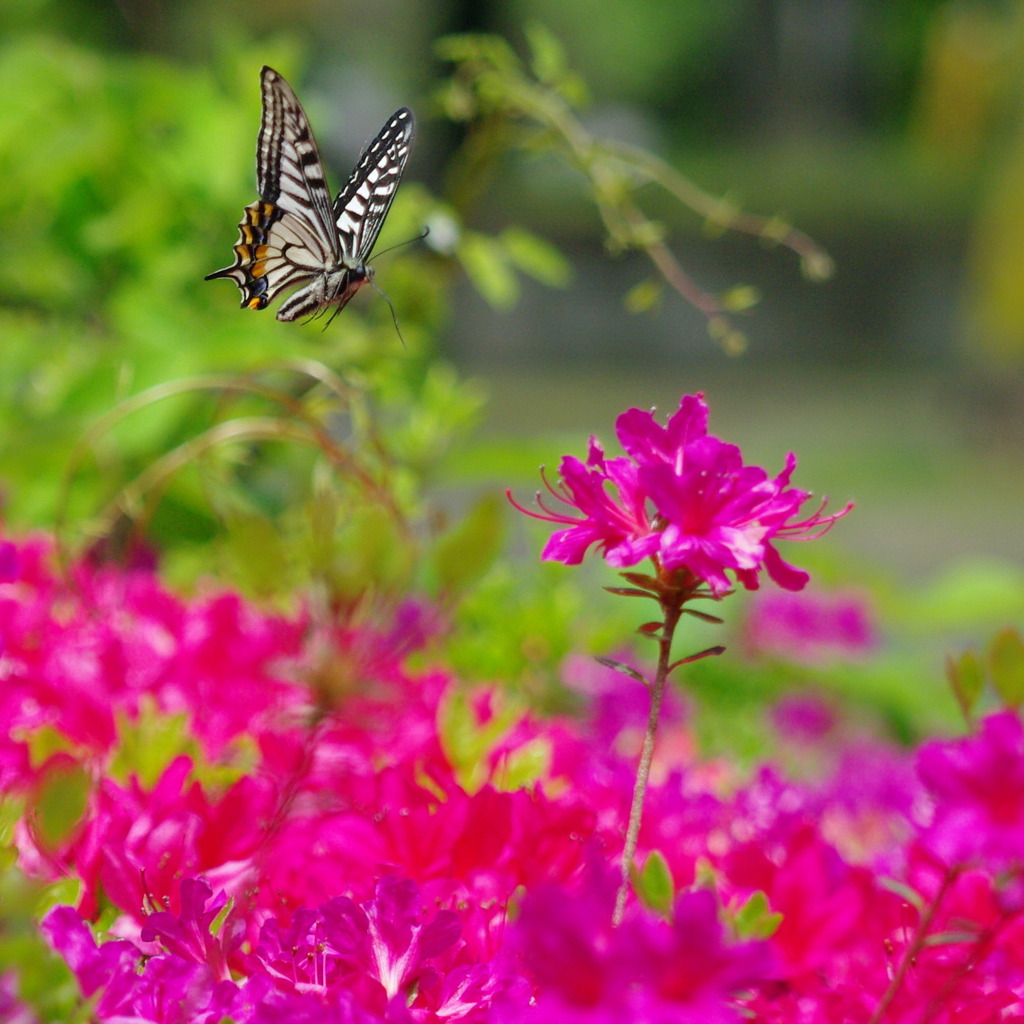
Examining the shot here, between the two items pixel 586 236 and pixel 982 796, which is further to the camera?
pixel 586 236

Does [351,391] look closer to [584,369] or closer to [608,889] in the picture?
[608,889]

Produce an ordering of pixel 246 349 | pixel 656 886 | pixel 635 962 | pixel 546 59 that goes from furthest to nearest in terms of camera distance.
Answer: pixel 246 349 < pixel 546 59 < pixel 656 886 < pixel 635 962

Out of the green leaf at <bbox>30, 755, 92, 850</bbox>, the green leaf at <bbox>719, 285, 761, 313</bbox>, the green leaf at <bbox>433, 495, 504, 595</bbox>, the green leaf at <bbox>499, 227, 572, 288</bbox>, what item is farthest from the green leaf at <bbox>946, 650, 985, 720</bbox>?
the green leaf at <bbox>499, 227, 572, 288</bbox>

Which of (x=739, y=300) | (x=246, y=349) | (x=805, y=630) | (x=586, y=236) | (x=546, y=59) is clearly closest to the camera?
(x=739, y=300)

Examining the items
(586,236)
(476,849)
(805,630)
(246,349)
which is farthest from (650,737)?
(586,236)

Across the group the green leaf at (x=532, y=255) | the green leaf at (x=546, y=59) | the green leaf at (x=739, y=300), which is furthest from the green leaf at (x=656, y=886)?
the green leaf at (x=532, y=255)

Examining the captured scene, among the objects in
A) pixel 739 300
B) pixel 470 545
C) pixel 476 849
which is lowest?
pixel 476 849

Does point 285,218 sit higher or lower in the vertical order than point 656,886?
higher

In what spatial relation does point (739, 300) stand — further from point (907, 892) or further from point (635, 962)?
point (635, 962)
